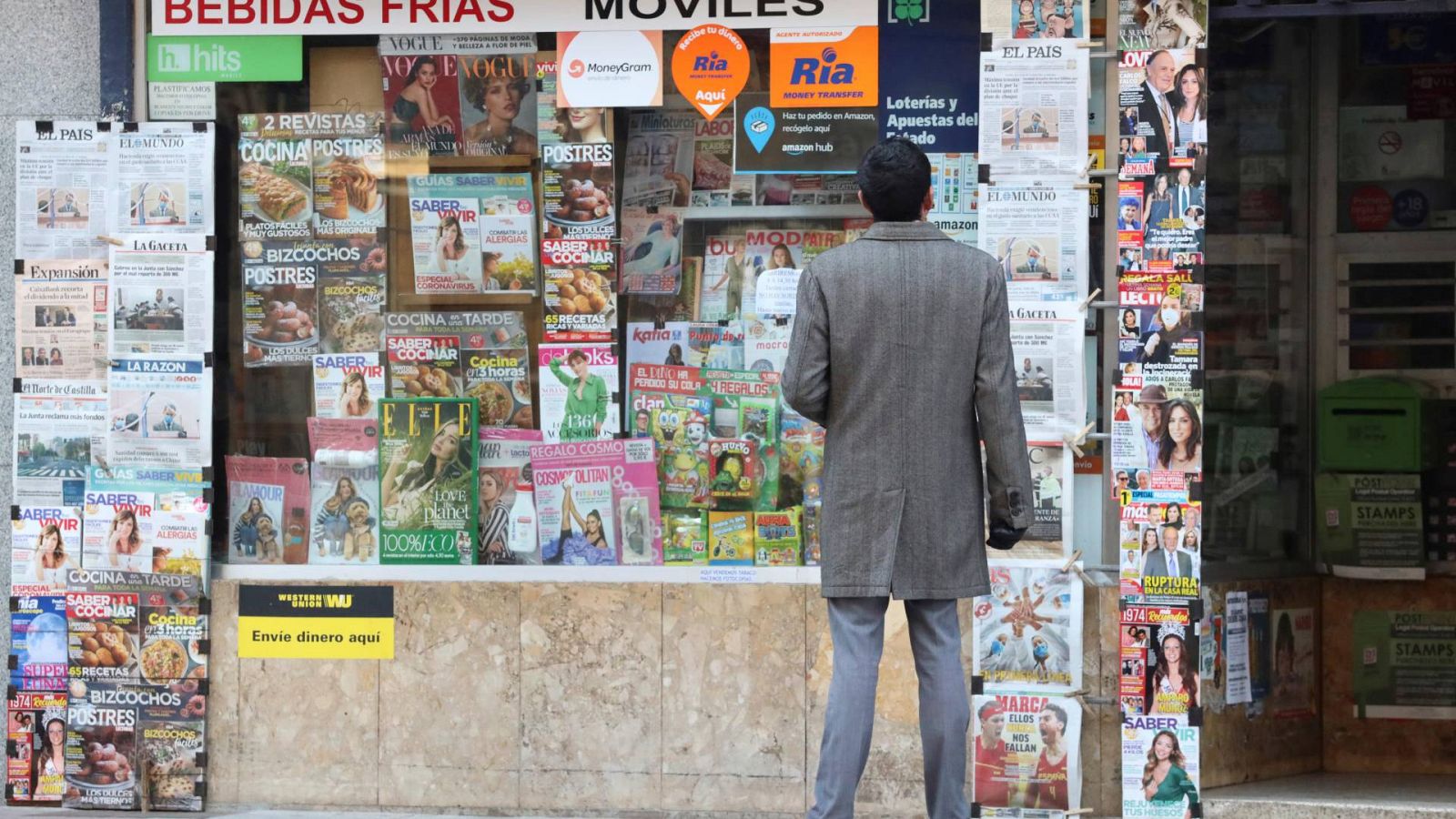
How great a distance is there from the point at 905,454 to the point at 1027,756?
1595 mm

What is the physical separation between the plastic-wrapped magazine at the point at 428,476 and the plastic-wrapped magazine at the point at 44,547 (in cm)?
105

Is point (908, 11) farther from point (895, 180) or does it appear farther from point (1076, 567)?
point (1076, 567)

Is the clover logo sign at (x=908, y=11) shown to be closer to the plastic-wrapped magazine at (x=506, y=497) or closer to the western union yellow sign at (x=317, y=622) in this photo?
the plastic-wrapped magazine at (x=506, y=497)

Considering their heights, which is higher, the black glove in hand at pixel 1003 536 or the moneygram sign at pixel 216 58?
the moneygram sign at pixel 216 58

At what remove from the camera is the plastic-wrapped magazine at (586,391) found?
624 centimetres

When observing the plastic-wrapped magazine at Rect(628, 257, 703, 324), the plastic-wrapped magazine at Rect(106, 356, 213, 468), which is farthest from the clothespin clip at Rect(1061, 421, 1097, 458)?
the plastic-wrapped magazine at Rect(106, 356, 213, 468)

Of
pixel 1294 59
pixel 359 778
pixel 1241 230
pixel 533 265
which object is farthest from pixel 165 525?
pixel 1294 59

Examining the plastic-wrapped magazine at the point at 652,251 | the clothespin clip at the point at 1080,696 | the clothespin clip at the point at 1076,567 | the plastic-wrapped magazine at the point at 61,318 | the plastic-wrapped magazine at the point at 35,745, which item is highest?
the plastic-wrapped magazine at the point at 652,251

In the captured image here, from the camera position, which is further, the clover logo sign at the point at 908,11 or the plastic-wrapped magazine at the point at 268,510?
the plastic-wrapped magazine at the point at 268,510

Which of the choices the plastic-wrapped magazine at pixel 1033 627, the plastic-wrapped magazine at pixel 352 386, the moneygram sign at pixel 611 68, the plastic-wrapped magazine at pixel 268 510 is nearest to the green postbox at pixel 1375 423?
the plastic-wrapped magazine at pixel 1033 627

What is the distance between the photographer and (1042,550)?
5730 mm

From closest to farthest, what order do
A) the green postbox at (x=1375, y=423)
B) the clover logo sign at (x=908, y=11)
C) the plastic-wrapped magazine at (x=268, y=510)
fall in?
1. the clover logo sign at (x=908, y=11)
2. the plastic-wrapped magazine at (x=268, y=510)
3. the green postbox at (x=1375, y=423)

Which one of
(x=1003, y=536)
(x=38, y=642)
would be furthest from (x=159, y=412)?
(x=1003, y=536)

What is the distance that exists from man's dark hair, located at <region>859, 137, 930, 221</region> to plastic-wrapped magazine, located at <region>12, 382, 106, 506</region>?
302 centimetres
